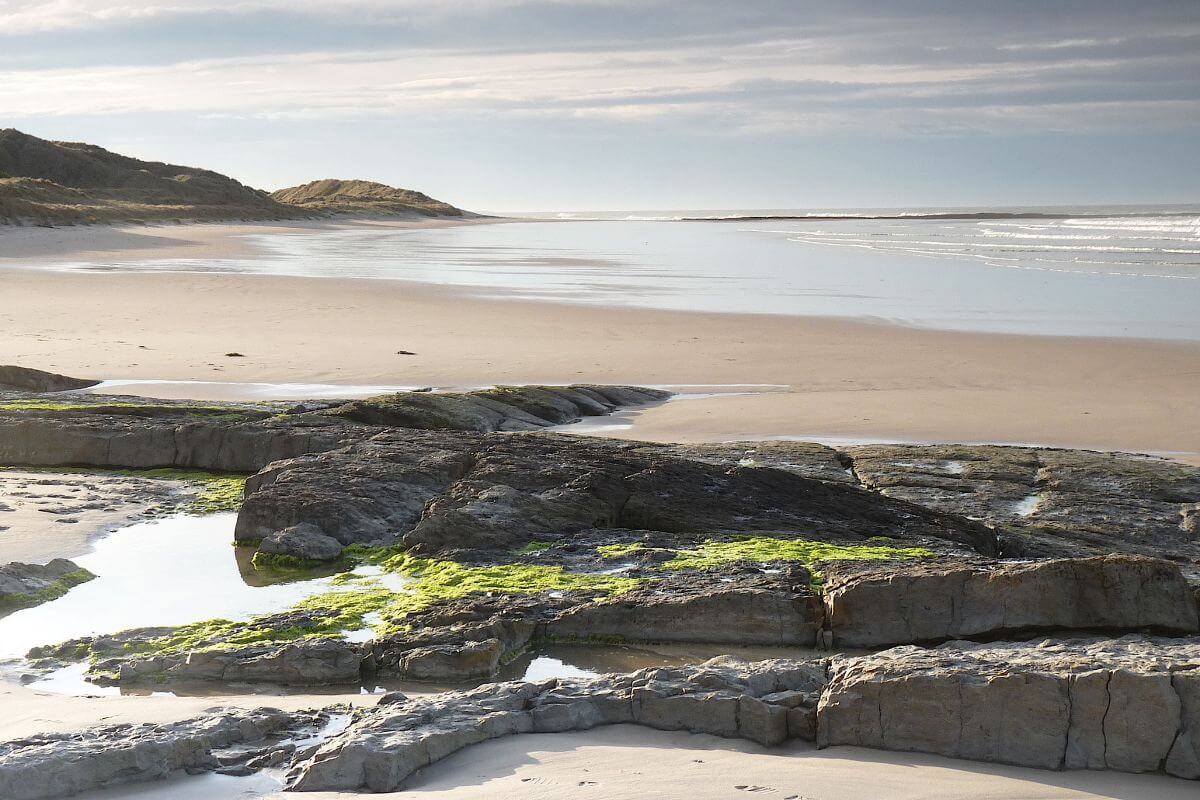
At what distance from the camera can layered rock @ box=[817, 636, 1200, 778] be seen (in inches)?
131

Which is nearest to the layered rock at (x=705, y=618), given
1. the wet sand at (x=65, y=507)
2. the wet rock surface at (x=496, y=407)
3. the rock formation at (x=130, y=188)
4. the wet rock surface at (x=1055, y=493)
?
the wet rock surface at (x=1055, y=493)

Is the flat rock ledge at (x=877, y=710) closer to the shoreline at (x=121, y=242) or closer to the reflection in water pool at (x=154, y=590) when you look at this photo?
the reflection in water pool at (x=154, y=590)

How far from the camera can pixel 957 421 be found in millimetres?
10109

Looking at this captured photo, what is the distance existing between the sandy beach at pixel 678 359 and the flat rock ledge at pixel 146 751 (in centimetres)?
604

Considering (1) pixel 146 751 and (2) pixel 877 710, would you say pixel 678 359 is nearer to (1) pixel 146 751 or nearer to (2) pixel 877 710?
(2) pixel 877 710

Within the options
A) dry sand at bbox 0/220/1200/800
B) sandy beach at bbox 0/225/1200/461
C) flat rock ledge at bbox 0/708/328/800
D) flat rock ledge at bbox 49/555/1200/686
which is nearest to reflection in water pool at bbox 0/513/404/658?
flat rock ledge at bbox 49/555/1200/686

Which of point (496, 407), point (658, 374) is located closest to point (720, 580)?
point (496, 407)

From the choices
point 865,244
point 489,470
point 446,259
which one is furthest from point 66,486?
point 865,244

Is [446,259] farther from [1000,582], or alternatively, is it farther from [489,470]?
[1000,582]

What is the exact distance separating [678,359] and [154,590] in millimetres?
9161

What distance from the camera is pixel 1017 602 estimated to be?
4.40 meters

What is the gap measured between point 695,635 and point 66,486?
181 inches

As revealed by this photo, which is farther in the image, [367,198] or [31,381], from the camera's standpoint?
[367,198]

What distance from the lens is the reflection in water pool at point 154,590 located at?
4.91 metres
